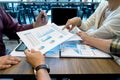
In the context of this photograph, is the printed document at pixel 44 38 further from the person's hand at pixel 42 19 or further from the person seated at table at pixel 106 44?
the person's hand at pixel 42 19

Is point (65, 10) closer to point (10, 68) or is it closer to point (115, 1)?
point (115, 1)

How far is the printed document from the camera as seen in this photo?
1.00 metres

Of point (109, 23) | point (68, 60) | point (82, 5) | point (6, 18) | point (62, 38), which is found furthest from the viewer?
point (82, 5)

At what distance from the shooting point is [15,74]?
32.8 inches

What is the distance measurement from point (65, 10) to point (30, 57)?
1.20 metres

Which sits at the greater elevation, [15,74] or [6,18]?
[6,18]

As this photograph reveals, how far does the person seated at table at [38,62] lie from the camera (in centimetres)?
79

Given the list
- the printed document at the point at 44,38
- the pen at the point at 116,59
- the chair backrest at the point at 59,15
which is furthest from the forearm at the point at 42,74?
the chair backrest at the point at 59,15

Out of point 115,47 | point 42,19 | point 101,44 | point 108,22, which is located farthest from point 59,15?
point 115,47

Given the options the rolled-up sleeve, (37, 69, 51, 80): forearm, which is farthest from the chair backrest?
(37, 69, 51, 80): forearm

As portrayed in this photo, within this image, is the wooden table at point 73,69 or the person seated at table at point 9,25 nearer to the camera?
the wooden table at point 73,69

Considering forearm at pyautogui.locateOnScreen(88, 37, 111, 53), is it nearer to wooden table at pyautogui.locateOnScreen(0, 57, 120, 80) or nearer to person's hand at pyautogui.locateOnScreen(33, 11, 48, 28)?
wooden table at pyautogui.locateOnScreen(0, 57, 120, 80)

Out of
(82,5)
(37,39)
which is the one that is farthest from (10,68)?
(82,5)

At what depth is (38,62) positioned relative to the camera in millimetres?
861
